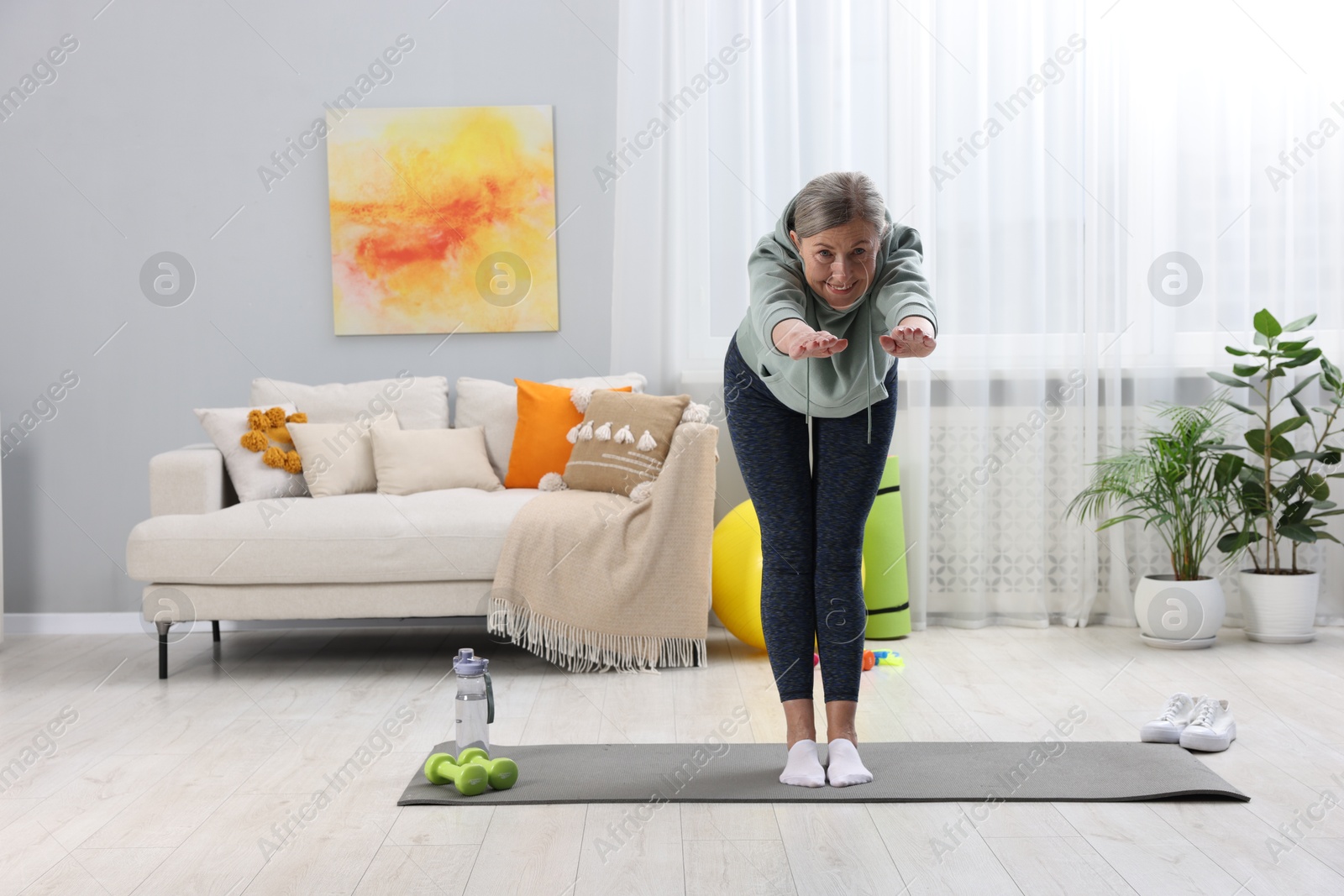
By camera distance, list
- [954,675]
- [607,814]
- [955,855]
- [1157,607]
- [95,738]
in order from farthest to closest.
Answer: [1157,607] → [954,675] → [95,738] → [607,814] → [955,855]

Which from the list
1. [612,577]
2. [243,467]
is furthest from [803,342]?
[243,467]

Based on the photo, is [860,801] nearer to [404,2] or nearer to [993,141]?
[993,141]

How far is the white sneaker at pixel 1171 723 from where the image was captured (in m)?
2.24

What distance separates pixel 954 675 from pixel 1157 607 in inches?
30.0

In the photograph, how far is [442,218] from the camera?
3.77 metres

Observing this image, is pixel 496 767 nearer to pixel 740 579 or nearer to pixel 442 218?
pixel 740 579

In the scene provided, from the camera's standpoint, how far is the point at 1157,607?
3.23 metres

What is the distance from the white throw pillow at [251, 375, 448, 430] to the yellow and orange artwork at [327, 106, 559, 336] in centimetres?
29

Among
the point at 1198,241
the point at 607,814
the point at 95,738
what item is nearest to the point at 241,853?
the point at 607,814

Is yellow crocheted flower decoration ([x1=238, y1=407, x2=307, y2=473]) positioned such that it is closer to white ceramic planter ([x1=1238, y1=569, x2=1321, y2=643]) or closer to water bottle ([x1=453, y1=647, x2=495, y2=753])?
water bottle ([x1=453, y1=647, x2=495, y2=753])

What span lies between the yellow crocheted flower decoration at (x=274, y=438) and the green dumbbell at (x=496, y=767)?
5.24 feet

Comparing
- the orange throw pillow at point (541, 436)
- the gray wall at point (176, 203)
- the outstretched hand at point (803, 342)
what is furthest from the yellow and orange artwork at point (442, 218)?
the outstretched hand at point (803, 342)

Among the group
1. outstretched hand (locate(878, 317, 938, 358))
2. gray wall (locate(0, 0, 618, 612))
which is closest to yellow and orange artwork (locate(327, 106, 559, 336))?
gray wall (locate(0, 0, 618, 612))

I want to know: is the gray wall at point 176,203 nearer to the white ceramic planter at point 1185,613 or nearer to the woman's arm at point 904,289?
the white ceramic planter at point 1185,613
